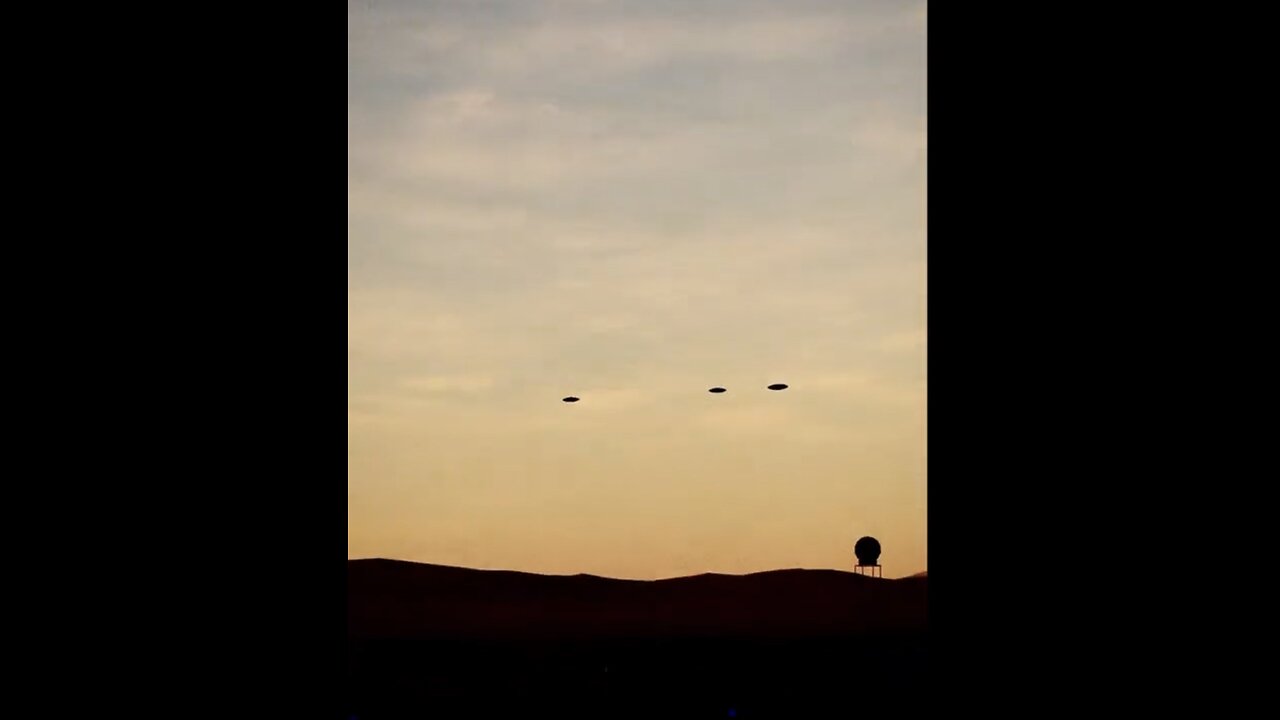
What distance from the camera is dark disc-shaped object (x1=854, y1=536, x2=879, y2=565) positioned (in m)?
71.2

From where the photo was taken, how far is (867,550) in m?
71.7

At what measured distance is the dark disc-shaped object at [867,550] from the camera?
7119 centimetres
